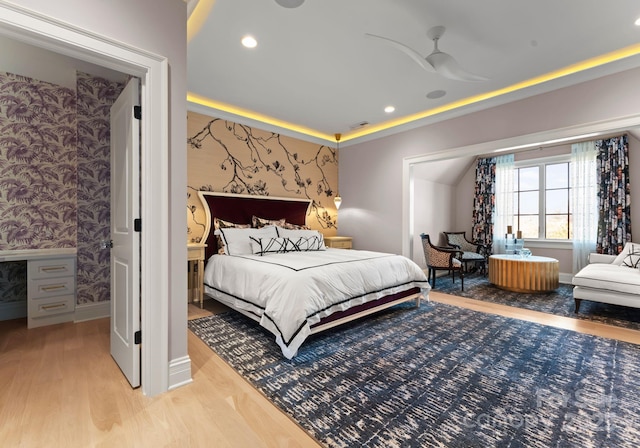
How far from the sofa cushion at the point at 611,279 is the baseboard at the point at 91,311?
5484 millimetres

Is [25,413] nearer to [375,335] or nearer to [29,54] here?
[375,335]

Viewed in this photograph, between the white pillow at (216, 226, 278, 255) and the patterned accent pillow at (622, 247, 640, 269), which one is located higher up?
the white pillow at (216, 226, 278, 255)

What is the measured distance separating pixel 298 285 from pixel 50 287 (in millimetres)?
2647

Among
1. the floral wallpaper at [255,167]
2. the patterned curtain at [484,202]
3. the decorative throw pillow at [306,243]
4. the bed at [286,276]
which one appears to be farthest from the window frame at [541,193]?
the decorative throw pillow at [306,243]

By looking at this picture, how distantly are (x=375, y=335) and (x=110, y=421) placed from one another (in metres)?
2.09

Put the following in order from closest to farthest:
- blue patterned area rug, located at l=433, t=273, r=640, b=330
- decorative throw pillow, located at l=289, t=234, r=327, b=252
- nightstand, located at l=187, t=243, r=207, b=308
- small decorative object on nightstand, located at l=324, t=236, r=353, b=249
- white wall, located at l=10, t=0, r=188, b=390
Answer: white wall, located at l=10, t=0, r=188, b=390 < blue patterned area rug, located at l=433, t=273, r=640, b=330 < nightstand, located at l=187, t=243, r=207, b=308 < decorative throw pillow, located at l=289, t=234, r=327, b=252 < small decorative object on nightstand, located at l=324, t=236, r=353, b=249

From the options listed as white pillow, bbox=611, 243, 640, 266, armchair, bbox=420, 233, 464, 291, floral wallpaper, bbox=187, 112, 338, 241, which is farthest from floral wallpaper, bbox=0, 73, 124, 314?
white pillow, bbox=611, 243, 640, 266

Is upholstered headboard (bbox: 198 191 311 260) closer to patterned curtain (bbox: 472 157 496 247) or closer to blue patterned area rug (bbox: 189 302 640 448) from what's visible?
blue patterned area rug (bbox: 189 302 640 448)

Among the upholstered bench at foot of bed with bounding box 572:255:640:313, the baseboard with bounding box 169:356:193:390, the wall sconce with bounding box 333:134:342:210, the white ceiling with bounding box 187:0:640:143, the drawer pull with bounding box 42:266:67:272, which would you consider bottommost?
the baseboard with bounding box 169:356:193:390

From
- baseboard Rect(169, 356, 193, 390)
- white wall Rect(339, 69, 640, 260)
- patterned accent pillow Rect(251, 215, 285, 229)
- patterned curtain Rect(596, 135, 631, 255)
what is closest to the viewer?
baseboard Rect(169, 356, 193, 390)

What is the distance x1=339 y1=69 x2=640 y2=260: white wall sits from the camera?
316 cm

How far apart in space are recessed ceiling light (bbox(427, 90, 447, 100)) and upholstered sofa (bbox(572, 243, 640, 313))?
2735 millimetres

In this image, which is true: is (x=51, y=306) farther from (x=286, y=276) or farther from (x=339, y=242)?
(x=339, y=242)

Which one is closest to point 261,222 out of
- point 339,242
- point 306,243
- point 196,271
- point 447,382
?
point 306,243
